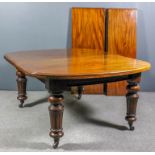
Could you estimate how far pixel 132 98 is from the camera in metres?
1.85

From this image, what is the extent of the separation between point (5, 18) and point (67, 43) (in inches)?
24.7

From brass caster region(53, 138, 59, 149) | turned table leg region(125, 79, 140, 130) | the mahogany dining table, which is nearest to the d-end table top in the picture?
the mahogany dining table

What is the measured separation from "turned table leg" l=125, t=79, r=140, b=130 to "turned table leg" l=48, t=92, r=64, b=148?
18.7 inches

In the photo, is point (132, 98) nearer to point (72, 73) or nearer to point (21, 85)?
point (72, 73)

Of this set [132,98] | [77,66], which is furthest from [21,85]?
[132,98]

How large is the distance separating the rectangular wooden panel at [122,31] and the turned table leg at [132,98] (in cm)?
90

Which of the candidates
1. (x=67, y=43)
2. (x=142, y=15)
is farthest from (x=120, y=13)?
(x=67, y=43)

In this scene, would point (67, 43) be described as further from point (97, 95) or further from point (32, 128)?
point (32, 128)

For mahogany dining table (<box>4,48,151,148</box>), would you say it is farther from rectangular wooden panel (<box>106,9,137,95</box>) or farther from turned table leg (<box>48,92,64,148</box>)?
rectangular wooden panel (<box>106,9,137,95</box>)

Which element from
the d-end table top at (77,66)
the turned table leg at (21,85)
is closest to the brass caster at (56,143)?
the d-end table top at (77,66)

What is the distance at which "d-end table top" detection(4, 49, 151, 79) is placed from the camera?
152cm

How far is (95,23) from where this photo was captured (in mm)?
2693

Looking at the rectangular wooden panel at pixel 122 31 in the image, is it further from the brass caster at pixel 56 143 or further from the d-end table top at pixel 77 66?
the brass caster at pixel 56 143

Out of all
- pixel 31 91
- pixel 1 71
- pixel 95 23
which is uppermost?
pixel 95 23
